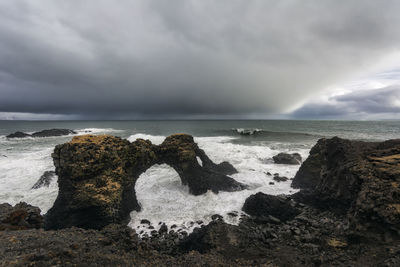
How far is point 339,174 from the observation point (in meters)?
10.4

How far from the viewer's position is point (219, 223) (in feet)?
27.6

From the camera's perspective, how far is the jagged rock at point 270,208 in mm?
10208

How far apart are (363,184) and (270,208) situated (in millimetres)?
4691

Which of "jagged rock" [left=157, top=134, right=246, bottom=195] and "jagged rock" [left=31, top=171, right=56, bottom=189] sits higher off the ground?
"jagged rock" [left=157, top=134, right=246, bottom=195]

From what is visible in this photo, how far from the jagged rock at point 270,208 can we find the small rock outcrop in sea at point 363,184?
2.15 meters

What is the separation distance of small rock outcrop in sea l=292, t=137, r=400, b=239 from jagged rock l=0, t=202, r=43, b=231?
14.4 metres

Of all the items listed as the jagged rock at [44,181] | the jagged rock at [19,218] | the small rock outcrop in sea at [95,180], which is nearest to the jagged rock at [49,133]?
the jagged rock at [44,181]

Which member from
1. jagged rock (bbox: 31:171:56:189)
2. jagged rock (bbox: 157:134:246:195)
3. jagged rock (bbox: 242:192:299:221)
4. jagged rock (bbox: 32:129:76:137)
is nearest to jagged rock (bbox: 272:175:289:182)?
jagged rock (bbox: 157:134:246:195)

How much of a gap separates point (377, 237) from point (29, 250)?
11.4m

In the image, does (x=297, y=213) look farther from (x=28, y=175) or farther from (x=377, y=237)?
(x=28, y=175)

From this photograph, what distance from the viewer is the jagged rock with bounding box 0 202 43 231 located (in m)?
7.89

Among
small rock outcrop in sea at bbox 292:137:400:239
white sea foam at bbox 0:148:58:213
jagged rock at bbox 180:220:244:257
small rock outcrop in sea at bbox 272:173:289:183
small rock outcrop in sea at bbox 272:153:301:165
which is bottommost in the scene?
white sea foam at bbox 0:148:58:213

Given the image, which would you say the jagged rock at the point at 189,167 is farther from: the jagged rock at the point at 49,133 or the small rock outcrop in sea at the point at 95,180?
the jagged rock at the point at 49,133

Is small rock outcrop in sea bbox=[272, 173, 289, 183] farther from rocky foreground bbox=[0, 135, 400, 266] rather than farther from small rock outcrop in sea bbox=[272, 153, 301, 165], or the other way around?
small rock outcrop in sea bbox=[272, 153, 301, 165]
